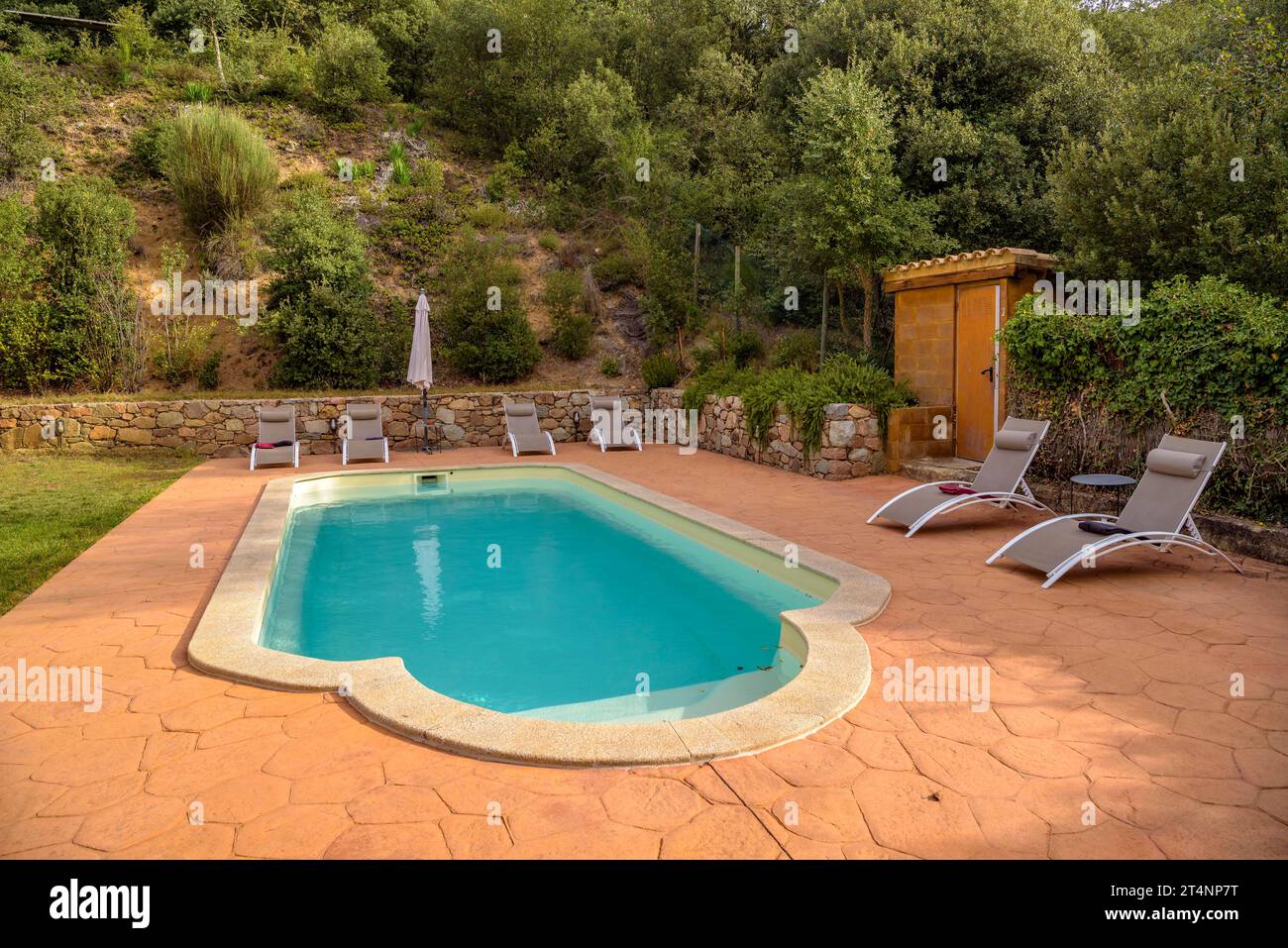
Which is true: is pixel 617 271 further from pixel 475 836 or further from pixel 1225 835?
pixel 1225 835

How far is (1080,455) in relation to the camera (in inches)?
299

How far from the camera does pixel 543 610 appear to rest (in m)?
5.93

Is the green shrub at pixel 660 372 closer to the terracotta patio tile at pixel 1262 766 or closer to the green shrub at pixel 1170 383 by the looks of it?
the green shrub at pixel 1170 383

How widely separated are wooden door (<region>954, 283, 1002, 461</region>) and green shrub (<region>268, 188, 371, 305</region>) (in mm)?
10483

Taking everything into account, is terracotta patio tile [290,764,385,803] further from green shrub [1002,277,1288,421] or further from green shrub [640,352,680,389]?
green shrub [640,352,680,389]

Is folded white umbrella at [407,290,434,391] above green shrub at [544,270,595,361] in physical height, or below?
below

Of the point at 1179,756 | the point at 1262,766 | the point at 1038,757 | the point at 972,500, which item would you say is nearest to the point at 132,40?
the point at 972,500

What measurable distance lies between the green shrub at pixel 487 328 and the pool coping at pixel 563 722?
10.3 metres

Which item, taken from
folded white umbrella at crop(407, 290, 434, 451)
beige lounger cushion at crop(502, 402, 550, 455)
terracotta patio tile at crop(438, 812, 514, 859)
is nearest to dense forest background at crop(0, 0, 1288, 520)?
folded white umbrella at crop(407, 290, 434, 451)

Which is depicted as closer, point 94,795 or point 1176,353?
point 94,795

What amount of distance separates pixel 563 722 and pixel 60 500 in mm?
8138

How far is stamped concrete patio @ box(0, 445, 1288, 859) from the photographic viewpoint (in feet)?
8.16
